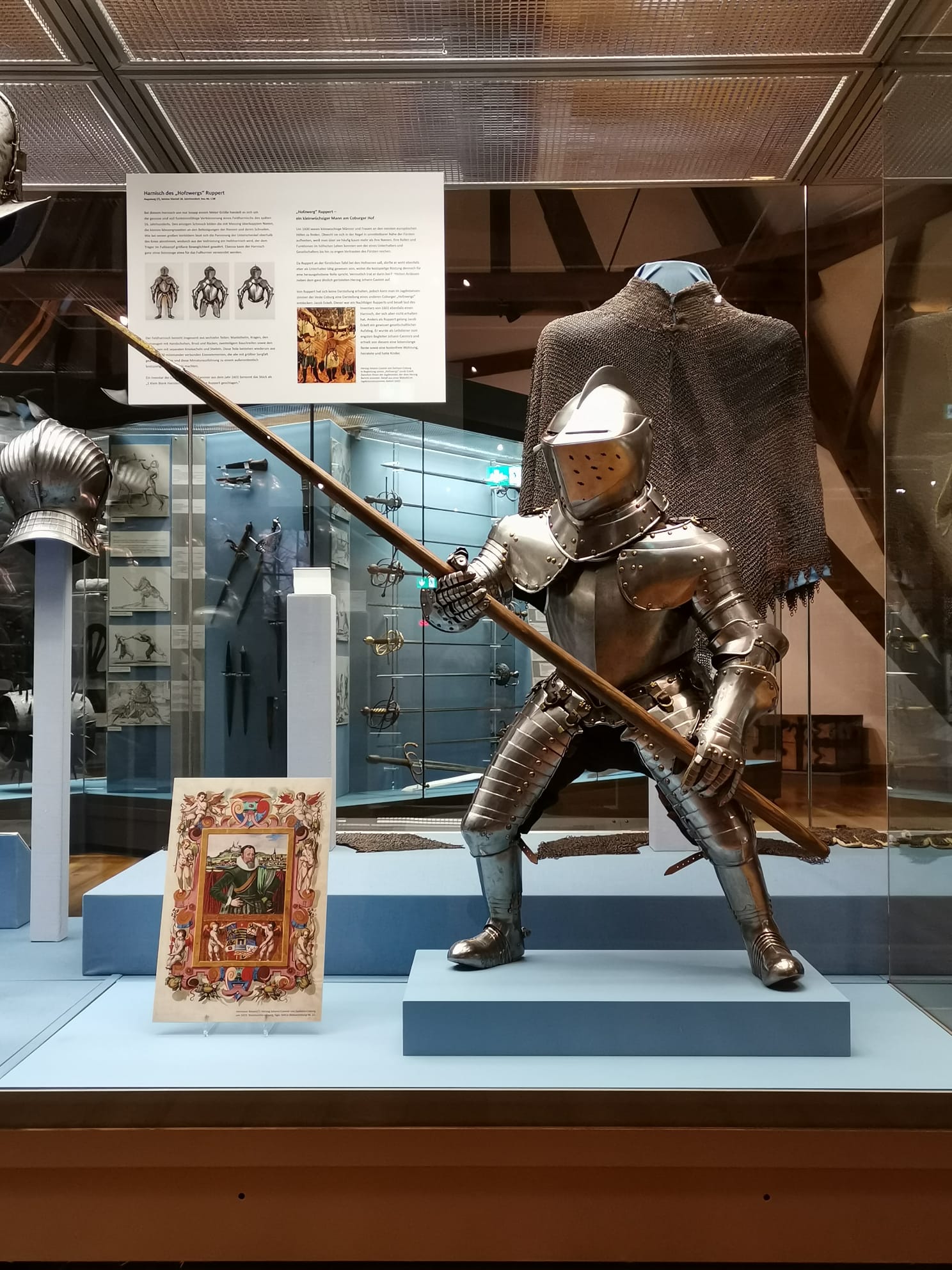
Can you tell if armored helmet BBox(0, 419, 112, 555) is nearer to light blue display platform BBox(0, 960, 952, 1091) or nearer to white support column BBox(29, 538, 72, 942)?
white support column BBox(29, 538, 72, 942)

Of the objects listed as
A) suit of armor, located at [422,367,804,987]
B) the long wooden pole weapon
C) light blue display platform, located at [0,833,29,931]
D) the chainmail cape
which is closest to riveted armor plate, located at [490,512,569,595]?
suit of armor, located at [422,367,804,987]

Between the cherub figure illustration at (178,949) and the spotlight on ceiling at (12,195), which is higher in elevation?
the spotlight on ceiling at (12,195)

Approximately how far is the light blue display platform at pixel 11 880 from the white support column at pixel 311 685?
1.07 metres

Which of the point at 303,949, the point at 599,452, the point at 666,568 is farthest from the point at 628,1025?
the point at 599,452

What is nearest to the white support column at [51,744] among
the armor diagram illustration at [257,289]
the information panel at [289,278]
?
the information panel at [289,278]

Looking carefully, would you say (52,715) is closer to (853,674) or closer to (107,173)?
(107,173)

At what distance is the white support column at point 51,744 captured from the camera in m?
3.29

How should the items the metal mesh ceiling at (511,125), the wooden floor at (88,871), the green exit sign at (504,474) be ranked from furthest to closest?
the wooden floor at (88,871), the green exit sign at (504,474), the metal mesh ceiling at (511,125)

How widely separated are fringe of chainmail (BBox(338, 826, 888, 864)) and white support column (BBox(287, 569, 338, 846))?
30 centimetres

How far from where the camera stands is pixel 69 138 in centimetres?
324

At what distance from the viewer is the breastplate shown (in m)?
2.52

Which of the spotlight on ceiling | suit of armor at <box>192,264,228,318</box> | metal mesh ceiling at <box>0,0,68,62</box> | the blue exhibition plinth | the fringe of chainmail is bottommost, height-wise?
the blue exhibition plinth

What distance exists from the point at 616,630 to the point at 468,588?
0.37 metres

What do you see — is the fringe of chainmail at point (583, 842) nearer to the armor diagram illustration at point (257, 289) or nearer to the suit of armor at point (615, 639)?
the suit of armor at point (615, 639)
